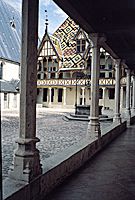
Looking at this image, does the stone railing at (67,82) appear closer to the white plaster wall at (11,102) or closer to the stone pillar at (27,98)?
the white plaster wall at (11,102)

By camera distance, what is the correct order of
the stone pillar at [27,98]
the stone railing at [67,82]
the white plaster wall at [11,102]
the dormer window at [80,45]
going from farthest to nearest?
the dormer window at [80,45] < the stone railing at [67,82] < the white plaster wall at [11,102] < the stone pillar at [27,98]

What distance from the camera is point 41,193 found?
283 cm

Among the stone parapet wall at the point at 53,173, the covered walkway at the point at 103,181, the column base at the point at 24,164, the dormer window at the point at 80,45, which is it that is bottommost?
the covered walkway at the point at 103,181

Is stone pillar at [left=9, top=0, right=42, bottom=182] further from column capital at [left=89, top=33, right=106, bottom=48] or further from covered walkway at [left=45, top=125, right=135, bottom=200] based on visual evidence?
column capital at [left=89, top=33, right=106, bottom=48]

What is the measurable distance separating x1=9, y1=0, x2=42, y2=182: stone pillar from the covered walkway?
0.63 m

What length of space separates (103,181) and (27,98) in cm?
178

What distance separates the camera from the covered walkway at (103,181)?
3025 mm

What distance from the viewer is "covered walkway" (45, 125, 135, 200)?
303 cm

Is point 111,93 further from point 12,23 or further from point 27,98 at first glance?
point 27,98

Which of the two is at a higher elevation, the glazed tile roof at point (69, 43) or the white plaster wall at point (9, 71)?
the glazed tile roof at point (69, 43)

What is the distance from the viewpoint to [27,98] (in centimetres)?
259

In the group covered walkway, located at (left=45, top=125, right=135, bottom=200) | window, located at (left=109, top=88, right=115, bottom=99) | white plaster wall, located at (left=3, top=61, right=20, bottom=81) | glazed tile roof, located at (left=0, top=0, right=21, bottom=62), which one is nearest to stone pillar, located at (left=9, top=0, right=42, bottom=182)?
covered walkway, located at (left=45, top=125, right=135, bottom=200)

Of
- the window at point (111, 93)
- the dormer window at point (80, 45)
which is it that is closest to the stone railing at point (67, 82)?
the window at point (111, 93)

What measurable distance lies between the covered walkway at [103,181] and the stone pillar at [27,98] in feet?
2.08
